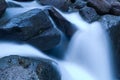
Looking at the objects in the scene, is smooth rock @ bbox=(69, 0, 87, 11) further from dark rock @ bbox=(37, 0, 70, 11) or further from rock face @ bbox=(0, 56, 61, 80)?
rock face @ bbox=(0, 56, 61, 80)

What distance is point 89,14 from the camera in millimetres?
6523

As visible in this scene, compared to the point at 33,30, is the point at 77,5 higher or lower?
lower

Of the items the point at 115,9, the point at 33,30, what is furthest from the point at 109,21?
the point at 33,30

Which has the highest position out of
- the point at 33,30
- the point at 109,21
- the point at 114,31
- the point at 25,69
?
the point at 25,69

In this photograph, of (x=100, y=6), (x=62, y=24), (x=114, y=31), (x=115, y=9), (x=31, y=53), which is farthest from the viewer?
(x=115, y=9)

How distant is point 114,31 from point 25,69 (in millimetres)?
2677

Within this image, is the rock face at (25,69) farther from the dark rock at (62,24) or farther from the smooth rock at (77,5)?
the smooth rock at (77,5)

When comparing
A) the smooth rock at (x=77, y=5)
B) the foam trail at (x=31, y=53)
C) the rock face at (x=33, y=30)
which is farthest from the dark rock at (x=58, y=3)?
the foam trail at (x=31, y=53)

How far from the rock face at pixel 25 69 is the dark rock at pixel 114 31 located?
84.6 inches

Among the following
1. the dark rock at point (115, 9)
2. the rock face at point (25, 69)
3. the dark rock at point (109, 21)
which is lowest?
the dark rock at point (115, 9)

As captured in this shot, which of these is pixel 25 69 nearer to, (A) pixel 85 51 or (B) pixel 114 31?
(A) pixel 85 51

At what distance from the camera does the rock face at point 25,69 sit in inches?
146

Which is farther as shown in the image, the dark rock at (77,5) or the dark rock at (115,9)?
the dark rock at (115,9)

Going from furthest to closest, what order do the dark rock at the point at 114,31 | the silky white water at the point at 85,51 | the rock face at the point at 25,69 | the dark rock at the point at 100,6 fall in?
1. the dark rock at the point at 100,6
2. the dark rock at the point at 114,31
3. the silky white water at the point at 85,51
4. the rock face at the point at 25,69
